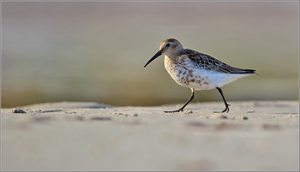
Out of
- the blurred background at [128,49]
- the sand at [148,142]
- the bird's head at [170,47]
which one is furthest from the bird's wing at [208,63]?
the blurred background at [128,49]

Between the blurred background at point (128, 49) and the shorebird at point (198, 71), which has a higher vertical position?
the blurred background at point (128, 49)

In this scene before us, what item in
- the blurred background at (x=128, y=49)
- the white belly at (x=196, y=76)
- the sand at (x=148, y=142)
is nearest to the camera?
the sand at (x=148, y=142)

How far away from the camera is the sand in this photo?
19.6 ft

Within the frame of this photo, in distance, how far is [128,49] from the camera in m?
23.5

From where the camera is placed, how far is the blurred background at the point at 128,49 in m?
14.7

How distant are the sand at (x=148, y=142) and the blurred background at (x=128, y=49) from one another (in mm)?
5962

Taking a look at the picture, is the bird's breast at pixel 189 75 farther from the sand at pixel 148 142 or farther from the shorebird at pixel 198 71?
the sand at pixel 148 142

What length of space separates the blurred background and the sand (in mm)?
Answer: 5962

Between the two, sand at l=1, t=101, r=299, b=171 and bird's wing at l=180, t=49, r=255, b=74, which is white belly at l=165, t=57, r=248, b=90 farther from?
sand at l=1, t=101, r=299, b=171

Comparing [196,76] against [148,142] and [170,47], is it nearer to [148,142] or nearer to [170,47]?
[170,47]

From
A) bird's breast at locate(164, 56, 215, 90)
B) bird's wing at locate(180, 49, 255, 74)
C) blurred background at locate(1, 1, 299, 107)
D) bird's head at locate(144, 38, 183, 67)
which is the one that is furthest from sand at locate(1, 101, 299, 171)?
blurred background at locate(1, 1, 299, 107)

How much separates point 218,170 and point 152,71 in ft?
41.4

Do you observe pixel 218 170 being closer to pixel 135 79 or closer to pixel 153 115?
pixel 153 115

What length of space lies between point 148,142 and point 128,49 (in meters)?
17.1
